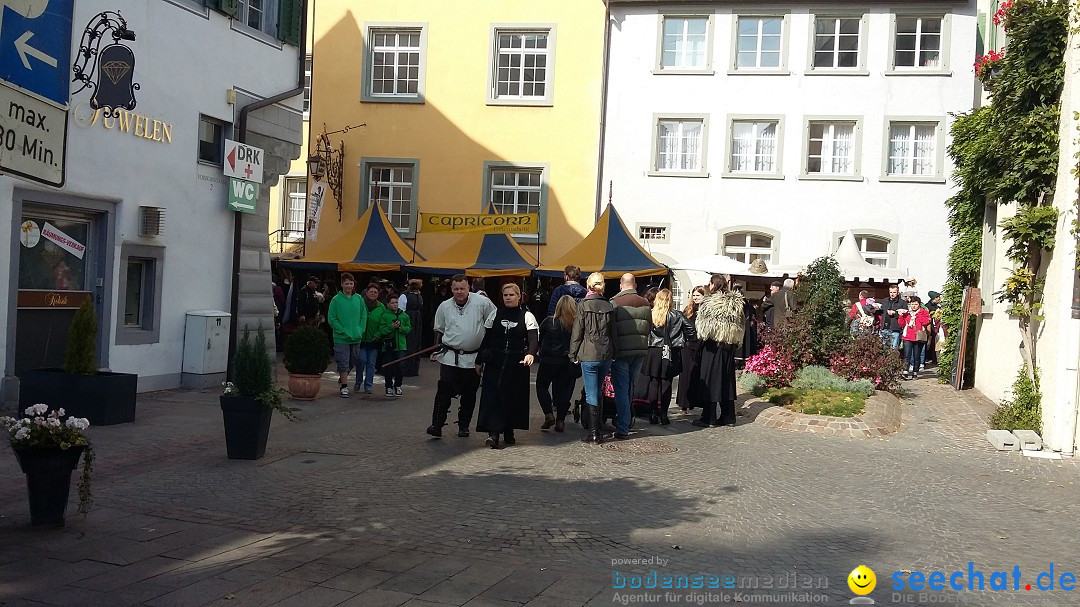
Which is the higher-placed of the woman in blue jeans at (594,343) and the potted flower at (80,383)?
the woman in blue jeans at (594,343)

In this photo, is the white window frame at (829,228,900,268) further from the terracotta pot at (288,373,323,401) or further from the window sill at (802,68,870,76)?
the terracotta pot at (288,373,323,401)

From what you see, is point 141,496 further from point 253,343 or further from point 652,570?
point 652,570

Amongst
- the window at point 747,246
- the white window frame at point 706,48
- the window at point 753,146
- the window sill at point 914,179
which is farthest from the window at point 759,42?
the window at point 747,246

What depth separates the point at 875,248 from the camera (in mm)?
24344

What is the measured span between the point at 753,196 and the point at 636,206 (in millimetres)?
2992

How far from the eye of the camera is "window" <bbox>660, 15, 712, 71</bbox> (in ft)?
82.3

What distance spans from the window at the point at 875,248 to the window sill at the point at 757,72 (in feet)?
14.4

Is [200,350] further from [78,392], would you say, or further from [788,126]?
[788,126]

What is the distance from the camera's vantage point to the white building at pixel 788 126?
24.1 metres

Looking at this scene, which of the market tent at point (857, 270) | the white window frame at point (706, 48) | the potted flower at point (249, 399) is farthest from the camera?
the white window frame at point (706, 48)

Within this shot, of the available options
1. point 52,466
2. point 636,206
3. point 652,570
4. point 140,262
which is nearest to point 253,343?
point 52,466

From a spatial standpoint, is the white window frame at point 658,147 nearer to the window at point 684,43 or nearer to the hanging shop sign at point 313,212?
Answer: the window at point 684,43

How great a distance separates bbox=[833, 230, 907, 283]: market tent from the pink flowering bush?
6.62 metres

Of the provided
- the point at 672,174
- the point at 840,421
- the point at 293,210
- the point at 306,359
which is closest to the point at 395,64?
the point at 293,210
